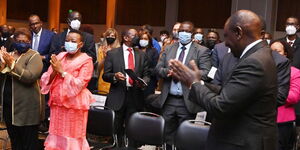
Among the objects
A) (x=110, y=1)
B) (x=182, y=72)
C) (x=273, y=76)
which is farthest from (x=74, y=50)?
(x=110, y=1)

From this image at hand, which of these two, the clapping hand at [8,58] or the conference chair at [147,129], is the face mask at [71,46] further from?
the conference chair at [147,129]

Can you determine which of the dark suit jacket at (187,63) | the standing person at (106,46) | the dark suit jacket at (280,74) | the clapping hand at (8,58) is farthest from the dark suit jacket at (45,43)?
the dark suit jacket at (280,74)

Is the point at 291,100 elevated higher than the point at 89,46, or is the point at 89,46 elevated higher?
the point at 89,46

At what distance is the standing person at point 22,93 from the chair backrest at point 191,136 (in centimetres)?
171

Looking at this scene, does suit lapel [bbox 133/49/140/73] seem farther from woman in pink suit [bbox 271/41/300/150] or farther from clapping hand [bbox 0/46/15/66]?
woman in pink suit [bbox 271/41/300/150]

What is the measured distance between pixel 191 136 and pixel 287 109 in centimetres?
121

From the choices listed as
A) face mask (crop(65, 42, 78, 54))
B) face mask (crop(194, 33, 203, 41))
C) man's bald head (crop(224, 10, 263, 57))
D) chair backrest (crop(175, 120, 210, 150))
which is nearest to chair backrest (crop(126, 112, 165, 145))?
chair backrest (crop(175, 120, 210, 150))

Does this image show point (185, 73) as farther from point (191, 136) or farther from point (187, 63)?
point (187, 63)

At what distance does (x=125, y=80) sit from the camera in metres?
5.08

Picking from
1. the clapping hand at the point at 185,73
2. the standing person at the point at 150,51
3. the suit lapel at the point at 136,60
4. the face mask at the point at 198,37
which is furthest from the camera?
the face mask at the point at 198,37

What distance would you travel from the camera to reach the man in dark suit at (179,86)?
4395 mm

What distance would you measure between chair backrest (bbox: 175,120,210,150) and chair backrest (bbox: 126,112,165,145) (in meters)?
0.26

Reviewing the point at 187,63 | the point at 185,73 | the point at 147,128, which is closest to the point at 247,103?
the point at 185,73

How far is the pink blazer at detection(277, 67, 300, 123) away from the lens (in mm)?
4070
